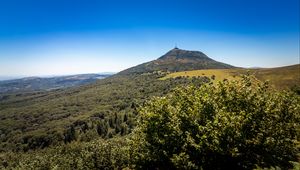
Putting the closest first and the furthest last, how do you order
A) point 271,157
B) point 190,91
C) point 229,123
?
point 229,123, point 271,157, point 190,91

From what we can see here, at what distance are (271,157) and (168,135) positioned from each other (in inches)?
635

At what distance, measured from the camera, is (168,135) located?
44.0m

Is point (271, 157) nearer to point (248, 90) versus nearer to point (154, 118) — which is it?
point (248, 90)

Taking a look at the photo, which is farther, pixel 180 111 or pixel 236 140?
pixel 180 111

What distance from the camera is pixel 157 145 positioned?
149 ft

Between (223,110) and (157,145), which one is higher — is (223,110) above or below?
above

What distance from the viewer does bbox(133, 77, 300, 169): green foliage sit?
39156 mm

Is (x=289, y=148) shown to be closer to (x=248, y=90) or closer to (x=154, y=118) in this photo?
(x=248, y=90)

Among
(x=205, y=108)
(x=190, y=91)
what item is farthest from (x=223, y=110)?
(x=190, y=91)

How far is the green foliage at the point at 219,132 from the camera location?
39156 mm

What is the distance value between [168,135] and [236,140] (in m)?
10.1

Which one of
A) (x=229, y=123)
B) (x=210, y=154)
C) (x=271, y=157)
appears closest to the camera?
(x=229, y=123)

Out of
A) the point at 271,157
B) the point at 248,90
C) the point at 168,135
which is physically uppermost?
the point at 248,90

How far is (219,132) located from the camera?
38.2 metres
